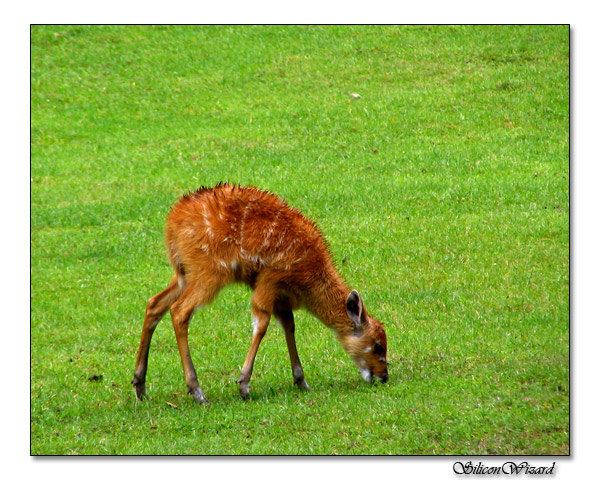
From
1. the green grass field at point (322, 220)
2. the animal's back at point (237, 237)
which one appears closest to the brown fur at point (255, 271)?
the animal's back at point (237, 237)

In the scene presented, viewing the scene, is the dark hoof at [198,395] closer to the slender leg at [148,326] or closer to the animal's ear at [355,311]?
the slender leg at [148,326]

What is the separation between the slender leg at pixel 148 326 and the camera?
8508 mm

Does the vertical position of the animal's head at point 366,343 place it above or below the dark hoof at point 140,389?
above

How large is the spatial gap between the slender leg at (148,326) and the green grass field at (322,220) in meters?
0.20

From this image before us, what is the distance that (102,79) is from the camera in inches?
862

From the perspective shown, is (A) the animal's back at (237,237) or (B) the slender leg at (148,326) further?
(B) the slender leg at (148,326)

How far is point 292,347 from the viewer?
8.62m

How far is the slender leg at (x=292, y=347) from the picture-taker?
8555 millimetres

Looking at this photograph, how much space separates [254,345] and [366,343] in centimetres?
111

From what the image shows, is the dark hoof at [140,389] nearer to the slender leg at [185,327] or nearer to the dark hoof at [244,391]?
the slender leg at [185,327]

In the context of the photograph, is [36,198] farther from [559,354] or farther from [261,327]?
[559,354]

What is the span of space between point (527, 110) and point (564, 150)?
7.17 feet
